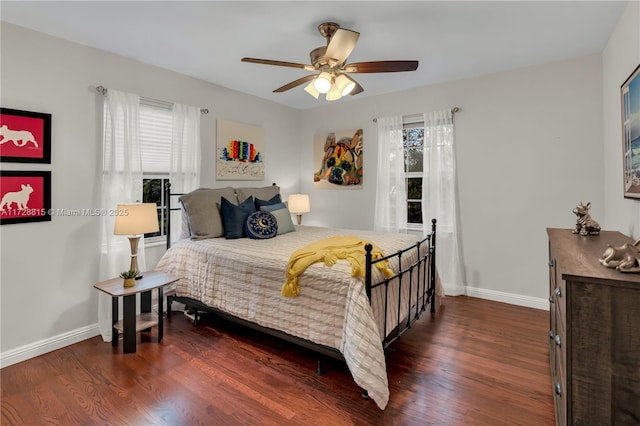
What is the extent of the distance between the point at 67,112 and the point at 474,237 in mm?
4266

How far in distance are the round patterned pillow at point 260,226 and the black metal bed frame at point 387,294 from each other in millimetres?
802

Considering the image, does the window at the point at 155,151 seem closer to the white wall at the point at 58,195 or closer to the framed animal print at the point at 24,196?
the white wall at the point at 58,195

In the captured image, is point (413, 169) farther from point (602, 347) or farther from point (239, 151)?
point (602, 347)

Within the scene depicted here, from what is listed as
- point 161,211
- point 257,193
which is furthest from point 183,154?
point 257,193

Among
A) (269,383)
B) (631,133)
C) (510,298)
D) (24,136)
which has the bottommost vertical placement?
(269,383)

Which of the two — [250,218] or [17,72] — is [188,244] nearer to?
[250,218]

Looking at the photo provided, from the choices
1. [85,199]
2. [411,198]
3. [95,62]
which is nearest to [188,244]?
[85,199]

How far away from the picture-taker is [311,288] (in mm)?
2225

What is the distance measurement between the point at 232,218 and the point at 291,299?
1.34 m

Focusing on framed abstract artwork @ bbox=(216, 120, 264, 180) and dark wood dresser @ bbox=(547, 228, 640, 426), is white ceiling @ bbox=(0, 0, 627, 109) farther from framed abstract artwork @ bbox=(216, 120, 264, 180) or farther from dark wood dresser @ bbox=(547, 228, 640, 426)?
dark wood dresser @ bbox=(547, 228, 640, 426)

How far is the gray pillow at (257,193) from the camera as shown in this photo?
380 cm

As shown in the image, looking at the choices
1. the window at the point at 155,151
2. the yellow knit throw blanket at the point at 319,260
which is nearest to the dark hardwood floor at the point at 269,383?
the yellow knit throw blanket at the point at 319,260

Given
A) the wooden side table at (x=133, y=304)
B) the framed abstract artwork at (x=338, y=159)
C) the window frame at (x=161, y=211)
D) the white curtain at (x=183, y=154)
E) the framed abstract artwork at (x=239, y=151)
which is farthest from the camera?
the framed abstract artwork at (x=338, y=159)

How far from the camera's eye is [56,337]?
8.93 ft
